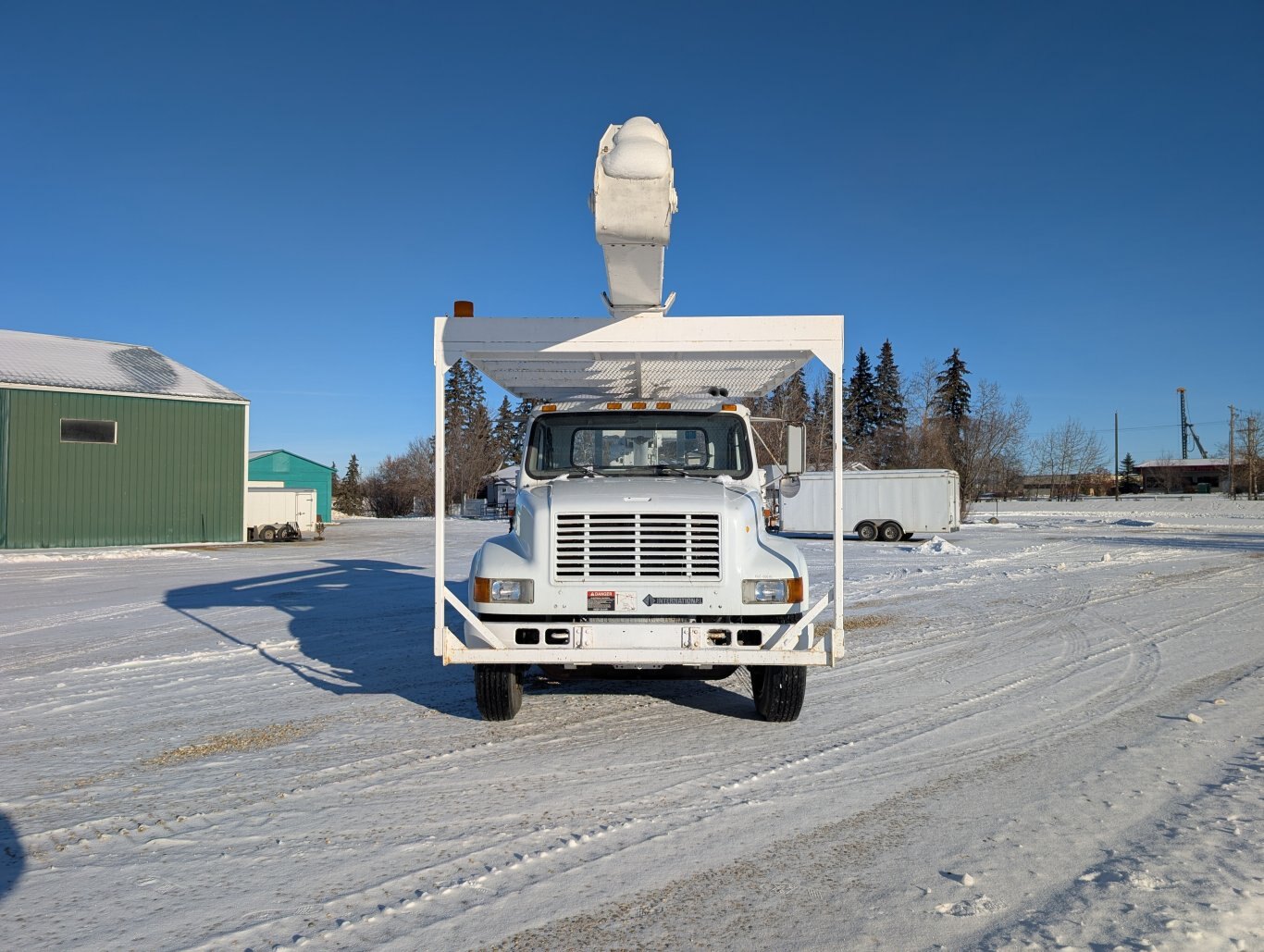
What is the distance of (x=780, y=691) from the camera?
19.9 feet

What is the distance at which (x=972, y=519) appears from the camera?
44.4 meters

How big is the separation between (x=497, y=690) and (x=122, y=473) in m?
23.7

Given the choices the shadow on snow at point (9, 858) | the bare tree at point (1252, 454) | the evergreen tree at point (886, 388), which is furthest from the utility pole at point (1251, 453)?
the shadow on snow at point (9, 858)

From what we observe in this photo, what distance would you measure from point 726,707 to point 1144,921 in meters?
3.70

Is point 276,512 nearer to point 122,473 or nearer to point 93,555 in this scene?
point 122,473

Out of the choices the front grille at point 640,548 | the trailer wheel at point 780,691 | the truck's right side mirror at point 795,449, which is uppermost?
the truck's right side mirror at point 795,449

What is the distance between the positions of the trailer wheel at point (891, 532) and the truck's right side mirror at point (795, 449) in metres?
26.0

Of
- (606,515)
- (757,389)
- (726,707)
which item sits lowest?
(726,707)

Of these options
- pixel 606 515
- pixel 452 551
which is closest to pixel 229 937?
pixel 606 515

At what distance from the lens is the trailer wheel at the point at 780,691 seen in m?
5.99

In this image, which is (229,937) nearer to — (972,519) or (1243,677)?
(1243,677)

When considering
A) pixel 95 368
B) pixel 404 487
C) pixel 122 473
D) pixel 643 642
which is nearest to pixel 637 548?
pixel 643 642

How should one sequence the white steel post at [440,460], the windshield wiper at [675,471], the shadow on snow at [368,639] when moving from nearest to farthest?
the white steel post at [440,460] < the windshield wiper at [675,471] < the shadow on snow at [368,639]

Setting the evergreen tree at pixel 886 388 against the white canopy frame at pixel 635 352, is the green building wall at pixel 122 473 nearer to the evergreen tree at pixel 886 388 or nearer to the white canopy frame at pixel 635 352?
the white canopy frame at pixel 635 352
